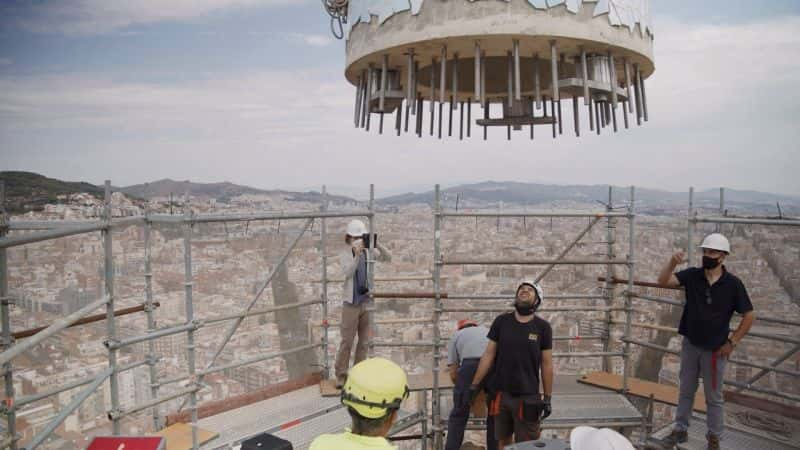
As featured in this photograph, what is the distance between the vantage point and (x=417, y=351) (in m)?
9.76

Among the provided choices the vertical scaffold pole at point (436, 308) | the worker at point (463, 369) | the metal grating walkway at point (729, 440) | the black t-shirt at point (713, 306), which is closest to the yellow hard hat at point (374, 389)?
the worker at point (463, 369)

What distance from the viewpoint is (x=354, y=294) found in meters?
7.84

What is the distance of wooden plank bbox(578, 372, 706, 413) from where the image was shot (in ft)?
24.9

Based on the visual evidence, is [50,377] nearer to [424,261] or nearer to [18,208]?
[18,208]

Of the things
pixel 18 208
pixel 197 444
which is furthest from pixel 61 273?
pixel 197 444

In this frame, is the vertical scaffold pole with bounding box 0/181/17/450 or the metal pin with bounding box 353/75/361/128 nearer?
the vertical scaffold pole with bounding box 0/181/17/450

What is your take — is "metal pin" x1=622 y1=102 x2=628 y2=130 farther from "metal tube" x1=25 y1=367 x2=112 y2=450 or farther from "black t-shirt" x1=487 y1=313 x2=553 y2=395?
"metal tube" x1=25 y1=367 x2=112 y2=450

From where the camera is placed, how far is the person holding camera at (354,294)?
7.69 m

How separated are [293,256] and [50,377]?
12.2 ft

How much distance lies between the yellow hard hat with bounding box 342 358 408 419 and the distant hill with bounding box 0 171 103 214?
417 cm

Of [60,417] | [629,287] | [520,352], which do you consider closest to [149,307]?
[60,417]

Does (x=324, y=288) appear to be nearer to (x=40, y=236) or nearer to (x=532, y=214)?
(x=532, y=214)

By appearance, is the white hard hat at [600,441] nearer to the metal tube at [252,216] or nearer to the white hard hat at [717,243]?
the white hard hat at [717,243]

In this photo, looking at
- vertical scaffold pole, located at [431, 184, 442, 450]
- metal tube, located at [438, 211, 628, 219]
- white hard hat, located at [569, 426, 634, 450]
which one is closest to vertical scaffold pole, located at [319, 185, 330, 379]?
vertical scaffold pole, located at [431, 184, 442, 450]
